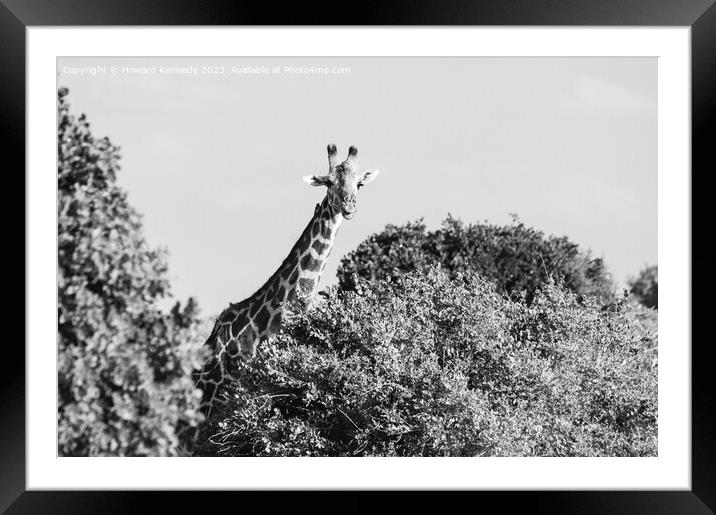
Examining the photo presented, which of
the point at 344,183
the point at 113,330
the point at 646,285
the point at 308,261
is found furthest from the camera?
the point at 646,285

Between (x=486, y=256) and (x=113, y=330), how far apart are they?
432 inches

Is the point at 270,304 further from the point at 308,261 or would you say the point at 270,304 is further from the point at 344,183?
the point at 344,183

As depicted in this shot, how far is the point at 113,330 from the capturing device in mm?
6492

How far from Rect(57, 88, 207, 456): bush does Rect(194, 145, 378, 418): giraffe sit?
3.92 m

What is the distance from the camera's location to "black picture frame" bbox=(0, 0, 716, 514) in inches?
273

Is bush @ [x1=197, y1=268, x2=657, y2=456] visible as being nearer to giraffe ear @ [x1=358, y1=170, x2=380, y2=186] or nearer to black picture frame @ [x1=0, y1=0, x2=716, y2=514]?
giraffe ear @ [x1=358, y1=170, x2=380, y2=186]

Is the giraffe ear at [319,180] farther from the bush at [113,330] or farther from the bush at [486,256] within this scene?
the bush at [486,256]

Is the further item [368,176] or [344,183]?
[368,176]

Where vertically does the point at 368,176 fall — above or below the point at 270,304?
above

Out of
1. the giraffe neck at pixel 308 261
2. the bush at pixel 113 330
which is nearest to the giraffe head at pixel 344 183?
the giraffe neck at pixel 308 261
